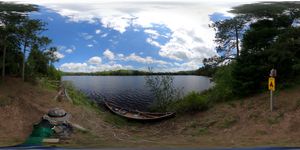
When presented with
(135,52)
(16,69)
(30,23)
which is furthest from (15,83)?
(135,52)

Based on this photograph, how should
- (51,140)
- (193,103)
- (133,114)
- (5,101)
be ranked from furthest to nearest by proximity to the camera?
1. (193,103)
2. (133,114)
3. (5,101)
4. (51,140)

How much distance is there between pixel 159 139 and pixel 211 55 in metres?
0.77

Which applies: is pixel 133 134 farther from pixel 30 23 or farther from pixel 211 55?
pixel 30 23

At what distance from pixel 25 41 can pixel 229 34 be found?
1593 mm

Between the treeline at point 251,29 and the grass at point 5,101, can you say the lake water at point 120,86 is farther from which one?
the grass at point 5,101

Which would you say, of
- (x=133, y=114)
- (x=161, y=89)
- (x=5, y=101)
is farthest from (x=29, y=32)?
(x=161, y=89)

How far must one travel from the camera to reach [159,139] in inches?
115

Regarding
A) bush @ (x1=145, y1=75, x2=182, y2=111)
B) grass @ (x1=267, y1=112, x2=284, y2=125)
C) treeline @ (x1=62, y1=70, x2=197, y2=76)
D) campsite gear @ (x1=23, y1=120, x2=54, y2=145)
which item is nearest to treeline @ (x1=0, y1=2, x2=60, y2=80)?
treeline @ (x1=62, y1=70, x2=197, y2=76)

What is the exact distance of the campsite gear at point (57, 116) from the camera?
2.80 m

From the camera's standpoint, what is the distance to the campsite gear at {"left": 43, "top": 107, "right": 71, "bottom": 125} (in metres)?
2.80

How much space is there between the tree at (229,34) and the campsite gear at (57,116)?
4.14 ft

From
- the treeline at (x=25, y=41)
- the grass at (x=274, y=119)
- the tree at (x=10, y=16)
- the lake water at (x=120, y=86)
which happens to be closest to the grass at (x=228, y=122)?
the lake water at (x=120, y=86)

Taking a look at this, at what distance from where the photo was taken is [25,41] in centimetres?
296

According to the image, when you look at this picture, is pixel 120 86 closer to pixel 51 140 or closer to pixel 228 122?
pixel 51 140
